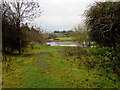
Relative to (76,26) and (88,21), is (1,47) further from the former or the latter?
(76,26)

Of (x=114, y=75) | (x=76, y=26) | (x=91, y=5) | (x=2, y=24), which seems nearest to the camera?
(x=114, y=75)

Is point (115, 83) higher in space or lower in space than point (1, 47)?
lower

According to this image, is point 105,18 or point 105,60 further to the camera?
point 105,60

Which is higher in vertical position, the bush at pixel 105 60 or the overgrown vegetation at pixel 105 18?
the overgrown vegetation at pixel 105 18

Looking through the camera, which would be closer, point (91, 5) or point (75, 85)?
point (75, 85)

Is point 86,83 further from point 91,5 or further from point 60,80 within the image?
point 91,5

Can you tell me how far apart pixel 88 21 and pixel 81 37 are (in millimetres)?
12625

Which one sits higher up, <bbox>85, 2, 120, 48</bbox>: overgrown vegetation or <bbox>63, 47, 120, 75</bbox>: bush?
<bbox>85, 2, 120, 48</bbox>: overgrown vegetation

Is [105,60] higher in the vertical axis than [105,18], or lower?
lower

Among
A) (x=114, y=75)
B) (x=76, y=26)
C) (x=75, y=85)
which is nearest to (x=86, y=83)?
(x=75, y=85)

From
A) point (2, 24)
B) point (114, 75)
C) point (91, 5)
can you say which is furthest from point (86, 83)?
point (2, 24)

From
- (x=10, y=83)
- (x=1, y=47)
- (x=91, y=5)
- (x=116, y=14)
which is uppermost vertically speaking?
(x=91, y=5)

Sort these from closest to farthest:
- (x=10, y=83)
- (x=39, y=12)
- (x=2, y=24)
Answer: (x=10, y=83)
(x=2, y=24)
(x=39, y=12)

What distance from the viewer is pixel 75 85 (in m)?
4.93
